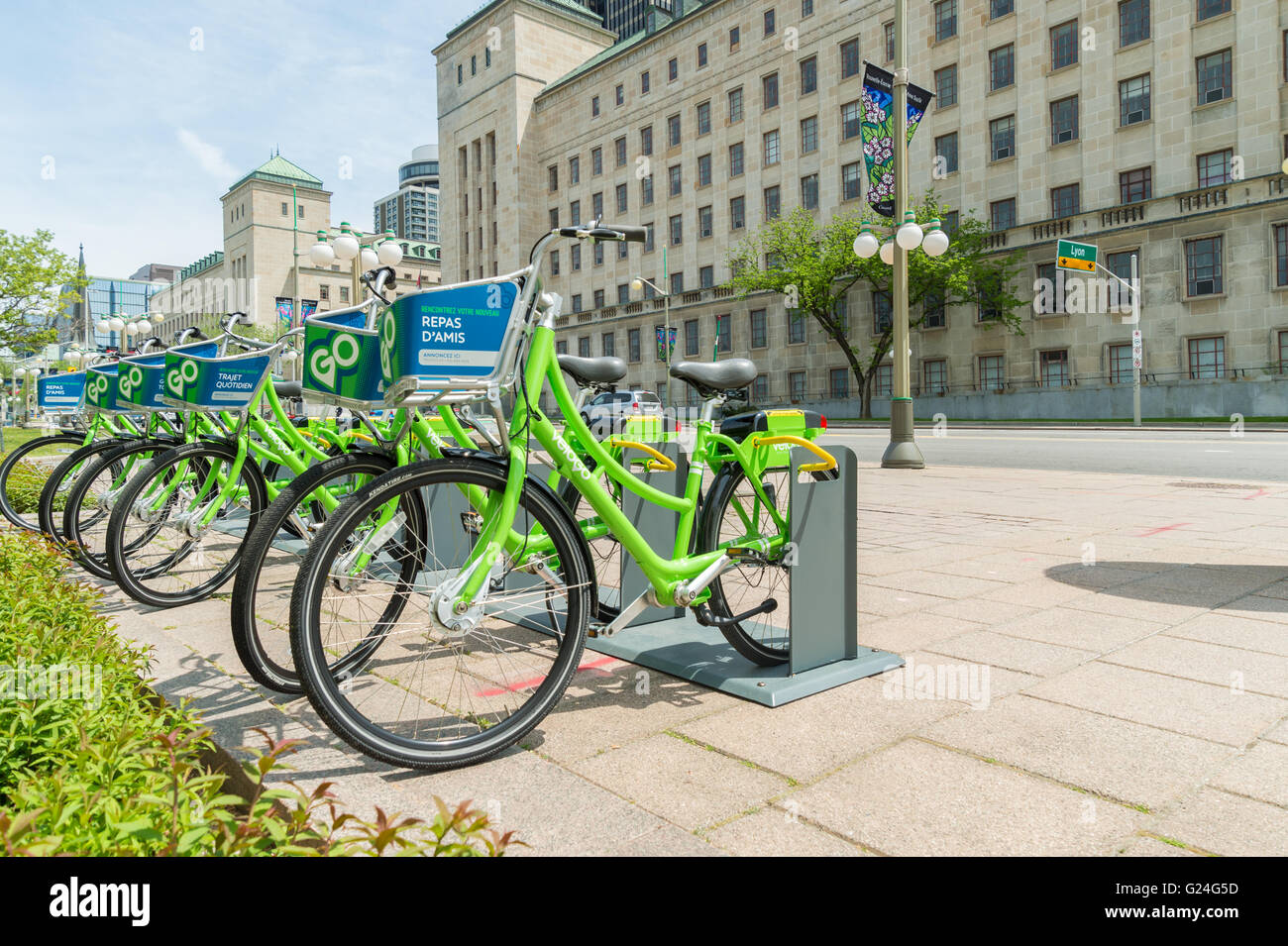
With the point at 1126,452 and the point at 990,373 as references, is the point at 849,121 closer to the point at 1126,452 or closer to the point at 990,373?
the point at 990,373

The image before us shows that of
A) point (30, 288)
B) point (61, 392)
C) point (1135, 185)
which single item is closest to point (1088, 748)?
point (61, 392)

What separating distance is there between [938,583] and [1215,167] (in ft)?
111

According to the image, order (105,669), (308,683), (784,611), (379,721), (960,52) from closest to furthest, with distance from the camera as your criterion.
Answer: (308,683) → (105,669) → (379,721) → (784,611) → (960,52)

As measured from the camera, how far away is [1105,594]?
513cm

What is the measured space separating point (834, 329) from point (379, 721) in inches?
1551

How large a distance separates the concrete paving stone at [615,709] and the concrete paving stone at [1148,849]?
4.67ft

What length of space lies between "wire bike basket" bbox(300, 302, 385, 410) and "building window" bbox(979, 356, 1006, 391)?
1450 inches

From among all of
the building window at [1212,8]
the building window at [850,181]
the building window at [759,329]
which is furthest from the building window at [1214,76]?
the building window at [759,329]

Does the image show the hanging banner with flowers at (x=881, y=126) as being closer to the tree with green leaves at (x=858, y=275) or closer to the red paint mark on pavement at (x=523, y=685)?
the red paint mark on pavement at (x=523, y=685)

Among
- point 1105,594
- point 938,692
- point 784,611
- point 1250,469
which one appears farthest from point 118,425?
point 1250,469

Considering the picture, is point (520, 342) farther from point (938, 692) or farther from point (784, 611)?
point (784, 611)

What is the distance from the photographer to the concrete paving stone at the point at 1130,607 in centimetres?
461

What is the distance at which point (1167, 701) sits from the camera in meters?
3.30
